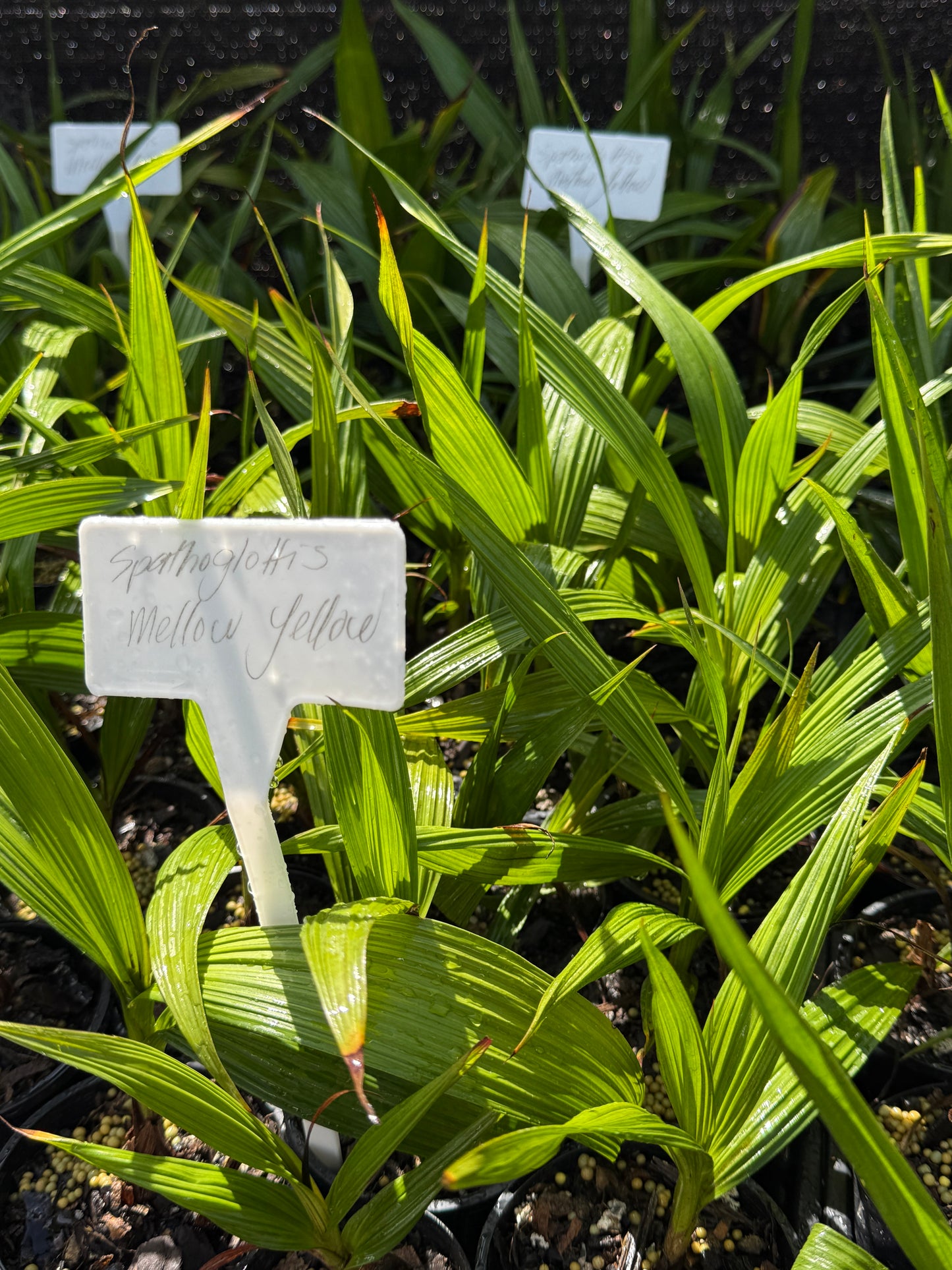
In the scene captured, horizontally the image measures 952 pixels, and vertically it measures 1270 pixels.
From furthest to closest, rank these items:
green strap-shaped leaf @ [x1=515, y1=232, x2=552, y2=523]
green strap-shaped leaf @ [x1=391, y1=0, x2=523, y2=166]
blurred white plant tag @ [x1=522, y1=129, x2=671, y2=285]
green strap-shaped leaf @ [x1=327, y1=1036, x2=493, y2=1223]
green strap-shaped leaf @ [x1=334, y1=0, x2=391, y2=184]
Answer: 1. green strap-shaped leaf @ [x1=391, y1=0, x2=523, y2=166]
2. green strap-shaped leaf @ [x1=334, y1=0, x2=391, y2=184]
3. blurred white plant tag @ [x1=522, y1=129, x2=671, y2=285]
4. green strap-shaped leaf @ [x1=515, y1=232, x2=552, y2=523]
5. green strap-shaped leaf @ [x1=327, y1=1036, x2=493, y2=1223]

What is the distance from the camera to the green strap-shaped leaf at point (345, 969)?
14.5 inches

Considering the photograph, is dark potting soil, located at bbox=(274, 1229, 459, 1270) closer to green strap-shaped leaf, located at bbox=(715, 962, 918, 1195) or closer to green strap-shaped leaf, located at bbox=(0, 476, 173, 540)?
green strap-shaped leaf, located at bbox=(715, 962, 918, 1195)

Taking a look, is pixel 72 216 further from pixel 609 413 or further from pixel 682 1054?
pixel 682 1054

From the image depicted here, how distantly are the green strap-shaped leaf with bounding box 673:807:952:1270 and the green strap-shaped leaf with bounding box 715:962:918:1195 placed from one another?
0.10m

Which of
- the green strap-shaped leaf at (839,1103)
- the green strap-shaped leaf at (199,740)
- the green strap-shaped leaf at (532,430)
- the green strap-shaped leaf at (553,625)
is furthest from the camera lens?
the green strap-shaped leaf at (532,430)

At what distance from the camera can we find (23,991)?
726 millimetres

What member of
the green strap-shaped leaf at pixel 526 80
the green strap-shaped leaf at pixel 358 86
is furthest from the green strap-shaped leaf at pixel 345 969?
the green strap-shaped leaf at pixel 526 80

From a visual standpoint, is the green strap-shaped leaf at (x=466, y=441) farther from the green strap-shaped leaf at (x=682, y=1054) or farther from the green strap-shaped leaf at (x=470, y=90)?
the green strap-shaped leaf at (x=470, y=90)

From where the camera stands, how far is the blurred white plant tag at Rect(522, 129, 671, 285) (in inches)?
42.1

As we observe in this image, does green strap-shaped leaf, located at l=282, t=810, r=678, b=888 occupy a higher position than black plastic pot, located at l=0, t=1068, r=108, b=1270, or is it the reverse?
green strap-shaped leaf, located at l=282, t=810, r=678, b=888

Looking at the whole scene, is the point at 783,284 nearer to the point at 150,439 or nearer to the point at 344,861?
the point at 150,439

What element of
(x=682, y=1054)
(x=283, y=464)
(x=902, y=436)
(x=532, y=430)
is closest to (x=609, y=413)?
(x=532, y=430)

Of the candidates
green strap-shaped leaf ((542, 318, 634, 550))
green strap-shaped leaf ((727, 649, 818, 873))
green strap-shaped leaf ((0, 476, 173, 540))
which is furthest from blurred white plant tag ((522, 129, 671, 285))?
green strap-shaped leaf ((727, 649, 818, 873))

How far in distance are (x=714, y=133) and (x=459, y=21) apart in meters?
0.53
